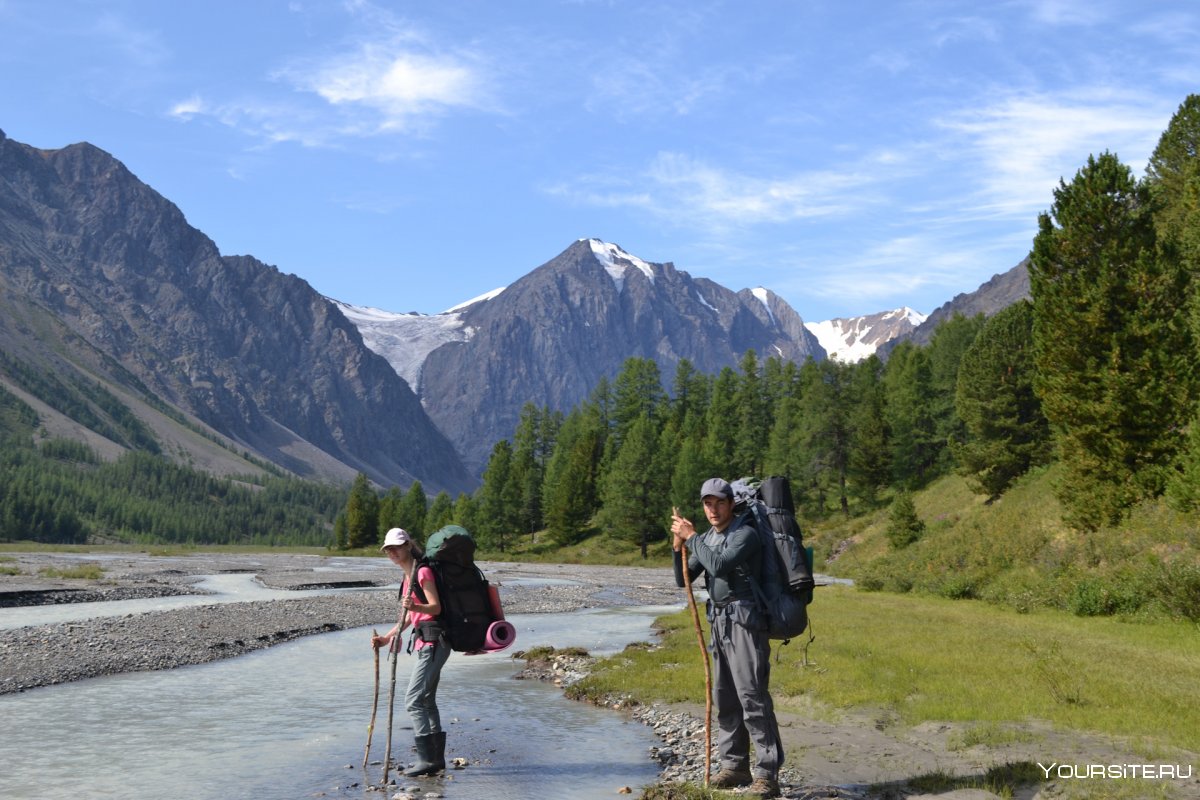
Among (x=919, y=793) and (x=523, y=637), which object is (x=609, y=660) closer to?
(x=523, y=637)

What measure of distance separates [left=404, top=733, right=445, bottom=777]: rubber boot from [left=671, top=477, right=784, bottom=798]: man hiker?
390 centimetres

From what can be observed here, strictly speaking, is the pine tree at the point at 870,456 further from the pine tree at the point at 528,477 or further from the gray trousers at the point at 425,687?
the gray trousers at the point at 425,687

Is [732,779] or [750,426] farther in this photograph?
[750,426]

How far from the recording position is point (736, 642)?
32.2 ft

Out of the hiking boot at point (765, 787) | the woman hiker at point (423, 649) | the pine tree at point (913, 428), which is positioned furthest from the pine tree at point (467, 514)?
the hiking boot at point (765, 787)

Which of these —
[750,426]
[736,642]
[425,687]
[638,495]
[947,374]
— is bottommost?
[425,687]

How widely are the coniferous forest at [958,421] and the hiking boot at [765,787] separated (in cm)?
1872

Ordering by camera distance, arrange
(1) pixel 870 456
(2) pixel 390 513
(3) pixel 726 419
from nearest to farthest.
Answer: (1) pixel 870 456 → (3) pixel 726 419 → (2) pixel 390 513

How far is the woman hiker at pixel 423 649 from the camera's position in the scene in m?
11.5

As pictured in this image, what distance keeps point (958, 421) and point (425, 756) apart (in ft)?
254

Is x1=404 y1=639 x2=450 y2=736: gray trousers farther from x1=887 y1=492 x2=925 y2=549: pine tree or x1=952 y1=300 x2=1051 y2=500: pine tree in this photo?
x1=952 y1=300 x2=1051 y2=500: pine tree

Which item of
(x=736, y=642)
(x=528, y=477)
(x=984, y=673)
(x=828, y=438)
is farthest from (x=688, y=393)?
(x=736, y=642)

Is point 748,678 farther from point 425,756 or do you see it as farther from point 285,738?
point 285,738

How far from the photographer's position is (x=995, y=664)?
17.2 meters
